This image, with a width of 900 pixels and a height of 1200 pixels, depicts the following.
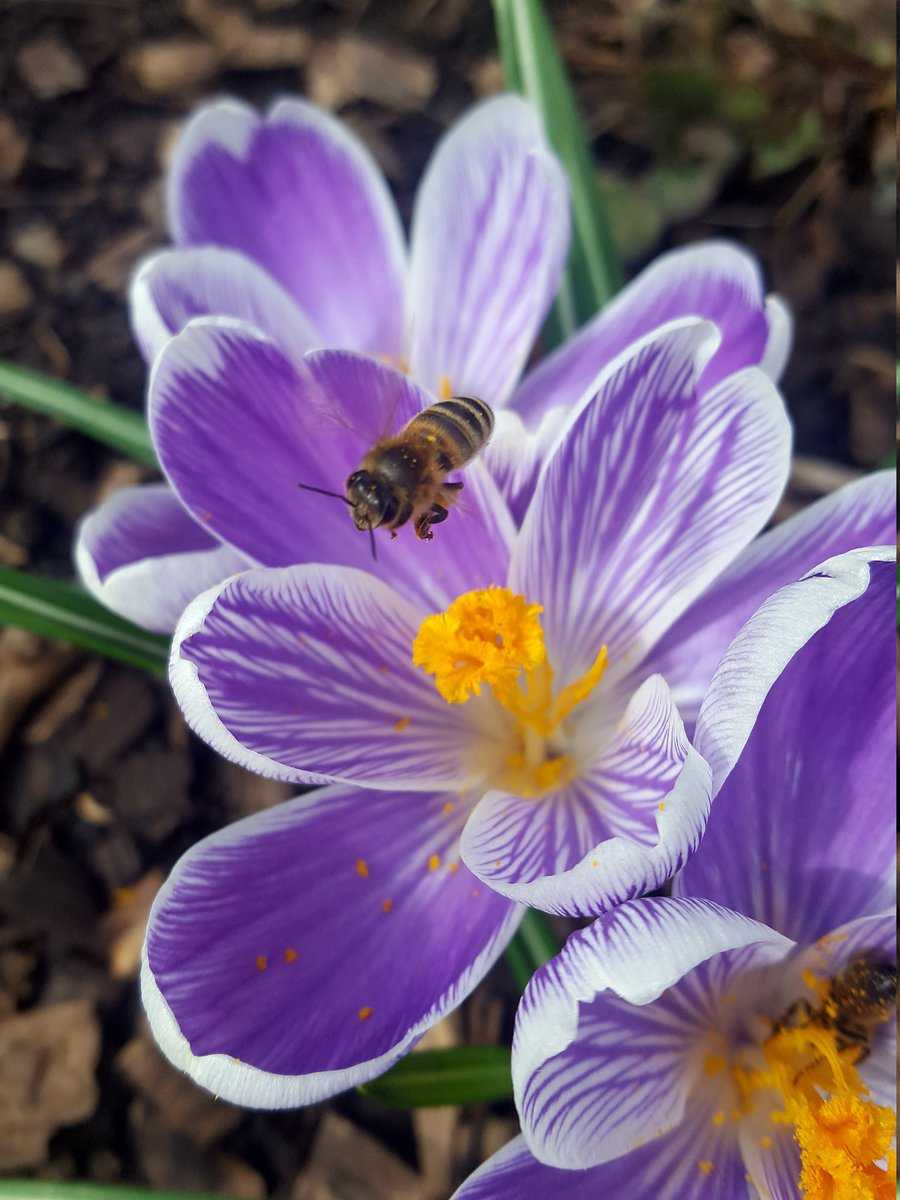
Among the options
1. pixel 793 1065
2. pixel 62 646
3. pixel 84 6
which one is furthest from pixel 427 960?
pixel 84 6

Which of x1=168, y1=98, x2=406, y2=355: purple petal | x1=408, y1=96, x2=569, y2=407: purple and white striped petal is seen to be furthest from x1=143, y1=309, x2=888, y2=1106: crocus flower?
x1=168, y1=98, x2=406, y2=355: purple petal

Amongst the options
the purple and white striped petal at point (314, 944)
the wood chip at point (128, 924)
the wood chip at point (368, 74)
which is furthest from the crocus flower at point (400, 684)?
the wood chip at point (368, 74)

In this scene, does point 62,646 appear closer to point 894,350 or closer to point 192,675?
point 192,675

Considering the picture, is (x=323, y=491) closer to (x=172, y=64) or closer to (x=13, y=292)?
(x=13, y=292)

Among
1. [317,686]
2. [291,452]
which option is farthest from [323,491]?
[317,686]

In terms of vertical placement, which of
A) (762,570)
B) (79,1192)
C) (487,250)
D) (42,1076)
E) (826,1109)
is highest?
(487,250)

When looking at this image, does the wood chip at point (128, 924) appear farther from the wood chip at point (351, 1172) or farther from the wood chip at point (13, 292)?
the wood chip at point (13, 292)
